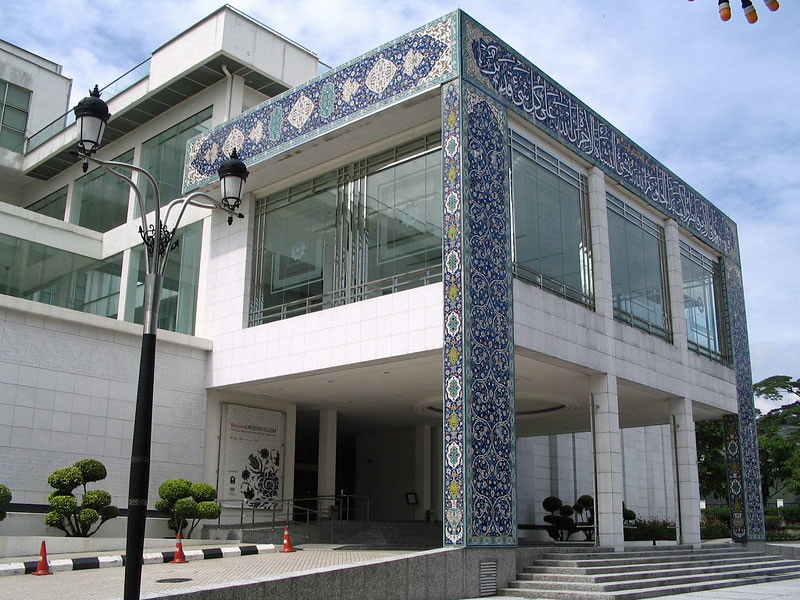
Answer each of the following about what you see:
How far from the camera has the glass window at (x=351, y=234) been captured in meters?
17.1

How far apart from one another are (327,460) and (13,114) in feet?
66.6

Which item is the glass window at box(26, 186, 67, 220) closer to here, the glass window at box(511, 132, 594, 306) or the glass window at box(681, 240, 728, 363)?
the glass window at box(511, 132, 594, 306)

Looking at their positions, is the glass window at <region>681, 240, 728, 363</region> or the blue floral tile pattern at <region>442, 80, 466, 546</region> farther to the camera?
the glass window at <region>681, 240, 728, 363</region>

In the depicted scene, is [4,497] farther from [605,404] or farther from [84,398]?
[605,404]

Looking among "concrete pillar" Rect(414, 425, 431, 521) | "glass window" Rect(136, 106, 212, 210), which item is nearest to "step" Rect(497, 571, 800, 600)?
"concrete pillar" Rect(414, 425, 431, 521)

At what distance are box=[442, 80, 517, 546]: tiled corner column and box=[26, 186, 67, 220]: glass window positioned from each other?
19101 millimetres

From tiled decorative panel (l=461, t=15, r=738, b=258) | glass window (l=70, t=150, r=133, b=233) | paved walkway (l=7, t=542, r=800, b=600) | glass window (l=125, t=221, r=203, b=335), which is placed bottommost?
paved walkway (l=7, t=542, r=800, b=600)

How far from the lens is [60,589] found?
35.2 feet

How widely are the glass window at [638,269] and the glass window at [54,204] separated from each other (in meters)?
19.7

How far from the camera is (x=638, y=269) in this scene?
67.5 feet

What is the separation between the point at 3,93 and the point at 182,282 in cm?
1602

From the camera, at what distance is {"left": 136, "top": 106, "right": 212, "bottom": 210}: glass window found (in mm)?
23562

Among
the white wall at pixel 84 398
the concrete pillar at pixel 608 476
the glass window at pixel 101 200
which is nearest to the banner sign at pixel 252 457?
the white wall at pixel 84 398

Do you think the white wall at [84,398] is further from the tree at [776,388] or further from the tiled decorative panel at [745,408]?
the tree at [776,388]
